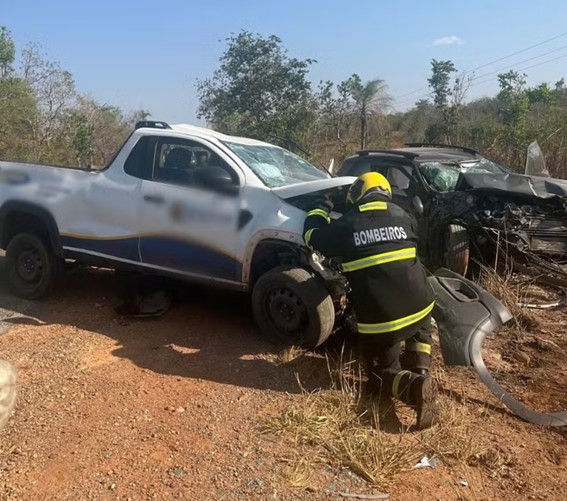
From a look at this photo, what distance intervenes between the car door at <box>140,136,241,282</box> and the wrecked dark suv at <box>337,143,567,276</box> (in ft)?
8.77

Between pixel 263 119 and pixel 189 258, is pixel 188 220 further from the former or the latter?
pixel 263 119

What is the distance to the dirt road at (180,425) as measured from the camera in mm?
3043

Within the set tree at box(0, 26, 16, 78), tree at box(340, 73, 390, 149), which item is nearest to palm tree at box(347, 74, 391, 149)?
tree at box(340, 73, 390, 149)

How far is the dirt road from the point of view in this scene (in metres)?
3.04

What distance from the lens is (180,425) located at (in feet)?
12.0

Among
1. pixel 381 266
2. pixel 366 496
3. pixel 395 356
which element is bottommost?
pixel 366 496

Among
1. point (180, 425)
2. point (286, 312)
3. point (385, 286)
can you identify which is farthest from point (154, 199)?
point (385, 286)

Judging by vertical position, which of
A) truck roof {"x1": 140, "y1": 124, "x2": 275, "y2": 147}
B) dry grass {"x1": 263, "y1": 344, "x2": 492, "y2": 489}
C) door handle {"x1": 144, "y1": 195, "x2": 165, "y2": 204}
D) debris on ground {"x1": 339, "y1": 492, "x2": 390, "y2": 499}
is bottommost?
debris on ground {"x1": 339, "y1": 492, "x2": 390, "y2": 499}

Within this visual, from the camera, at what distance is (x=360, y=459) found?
3205mm

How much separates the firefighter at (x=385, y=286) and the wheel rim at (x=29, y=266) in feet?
11.5

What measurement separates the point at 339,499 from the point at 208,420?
1.09 meters

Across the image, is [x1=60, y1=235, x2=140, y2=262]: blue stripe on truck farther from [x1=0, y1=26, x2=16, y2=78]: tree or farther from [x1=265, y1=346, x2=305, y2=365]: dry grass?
[x1=0, y1=26, x2=16, y2=78]: tree

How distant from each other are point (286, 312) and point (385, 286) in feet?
3.72

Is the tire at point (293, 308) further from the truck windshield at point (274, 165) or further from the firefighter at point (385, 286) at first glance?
the truck windshield at point (274, 165)
